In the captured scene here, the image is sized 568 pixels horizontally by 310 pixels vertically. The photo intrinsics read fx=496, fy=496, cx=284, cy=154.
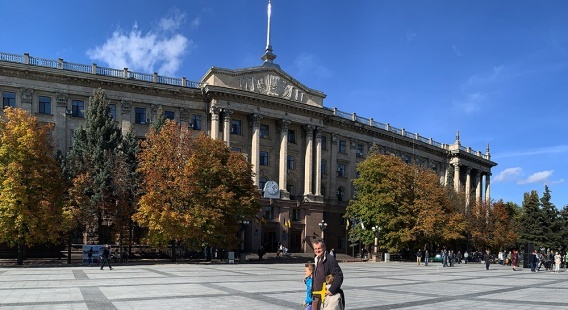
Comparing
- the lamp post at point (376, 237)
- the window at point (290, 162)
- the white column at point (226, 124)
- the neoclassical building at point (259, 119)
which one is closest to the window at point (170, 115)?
the neoclassical building at point (259, 119)

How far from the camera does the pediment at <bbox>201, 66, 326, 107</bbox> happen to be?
192 ft

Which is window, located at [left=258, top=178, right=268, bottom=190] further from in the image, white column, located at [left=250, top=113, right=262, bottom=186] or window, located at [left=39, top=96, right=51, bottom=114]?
window, located at [left=39, top=96, right=51, bottom=114]

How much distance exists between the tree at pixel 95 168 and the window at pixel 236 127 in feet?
51.0

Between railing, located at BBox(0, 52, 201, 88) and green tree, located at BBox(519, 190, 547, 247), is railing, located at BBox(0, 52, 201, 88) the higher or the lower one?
the higher one

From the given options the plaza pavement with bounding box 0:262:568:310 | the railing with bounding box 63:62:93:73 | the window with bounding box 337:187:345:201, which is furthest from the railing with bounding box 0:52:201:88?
the plaza pavement with bounding box 0:262:568:310

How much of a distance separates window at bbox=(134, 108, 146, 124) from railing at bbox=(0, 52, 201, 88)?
3420 millimetres

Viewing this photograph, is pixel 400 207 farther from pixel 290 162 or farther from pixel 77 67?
pixel 77 67

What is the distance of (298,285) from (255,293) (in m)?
4.19

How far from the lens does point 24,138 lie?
3597 cm

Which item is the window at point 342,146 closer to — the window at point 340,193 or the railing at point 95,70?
the window at point 340,193

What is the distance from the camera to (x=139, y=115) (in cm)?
5591

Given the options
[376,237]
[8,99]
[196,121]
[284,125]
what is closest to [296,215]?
[284,125]

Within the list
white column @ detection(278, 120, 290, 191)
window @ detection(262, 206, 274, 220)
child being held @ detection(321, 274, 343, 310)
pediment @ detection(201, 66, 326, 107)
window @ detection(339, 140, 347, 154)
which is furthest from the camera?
window @ detection(339, 140, 347, 154)

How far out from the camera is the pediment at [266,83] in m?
58.5
